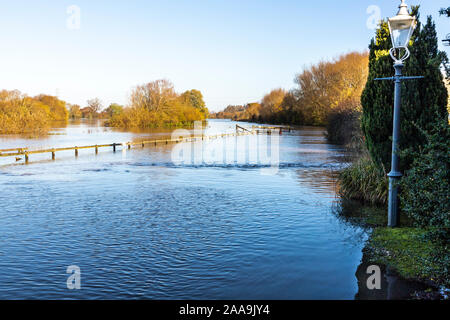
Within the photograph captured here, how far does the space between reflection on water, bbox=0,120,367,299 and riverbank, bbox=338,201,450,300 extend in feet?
1.23

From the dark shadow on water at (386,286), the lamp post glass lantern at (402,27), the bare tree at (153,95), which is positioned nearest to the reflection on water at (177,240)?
the dark shadow on water at (386,286)

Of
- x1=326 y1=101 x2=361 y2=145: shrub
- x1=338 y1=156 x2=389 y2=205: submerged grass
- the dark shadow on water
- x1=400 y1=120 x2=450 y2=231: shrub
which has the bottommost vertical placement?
the dark shadow on water

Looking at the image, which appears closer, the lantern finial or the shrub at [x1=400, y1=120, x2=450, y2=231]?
the shrub at [x1=400, y1=120, x2=450, y2=231]

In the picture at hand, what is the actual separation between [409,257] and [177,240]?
4239 millimetres

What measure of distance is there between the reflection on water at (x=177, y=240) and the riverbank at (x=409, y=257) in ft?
1.23

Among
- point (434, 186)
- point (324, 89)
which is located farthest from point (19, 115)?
point (434, 186)

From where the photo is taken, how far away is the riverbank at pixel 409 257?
538 centimetres

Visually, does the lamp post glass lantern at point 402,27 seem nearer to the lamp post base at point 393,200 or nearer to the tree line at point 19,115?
the lamp post base at point 393,200

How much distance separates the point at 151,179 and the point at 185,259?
10509 mm

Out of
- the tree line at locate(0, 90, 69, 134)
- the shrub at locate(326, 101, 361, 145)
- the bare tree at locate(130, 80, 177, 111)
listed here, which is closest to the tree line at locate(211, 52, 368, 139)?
the shrub at locate(326, 101, 361, 145)

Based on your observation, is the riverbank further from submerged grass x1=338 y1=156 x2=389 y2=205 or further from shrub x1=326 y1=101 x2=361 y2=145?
shrub x1=326 y1=101 x2=361 y2=145

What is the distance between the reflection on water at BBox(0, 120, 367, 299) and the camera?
19.0 feet

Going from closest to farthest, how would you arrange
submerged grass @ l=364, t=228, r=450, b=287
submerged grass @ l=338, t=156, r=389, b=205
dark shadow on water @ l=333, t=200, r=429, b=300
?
dark shadow on water @ l=333, t=200, r=429, b=300 → submerged grass @ l=364, t=228, r=450, b=287 → submerged grass @ l=338, t=156, r=389, b=205
